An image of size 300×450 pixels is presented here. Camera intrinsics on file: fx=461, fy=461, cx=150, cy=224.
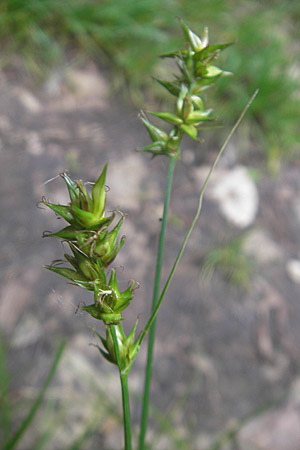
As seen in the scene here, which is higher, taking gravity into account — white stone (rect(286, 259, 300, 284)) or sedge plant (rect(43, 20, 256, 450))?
white stone (rect(286, 259, 300, 284))

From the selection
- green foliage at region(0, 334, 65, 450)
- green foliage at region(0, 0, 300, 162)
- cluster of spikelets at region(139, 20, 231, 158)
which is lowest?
green foliage at region(0, 334, 65, 450)

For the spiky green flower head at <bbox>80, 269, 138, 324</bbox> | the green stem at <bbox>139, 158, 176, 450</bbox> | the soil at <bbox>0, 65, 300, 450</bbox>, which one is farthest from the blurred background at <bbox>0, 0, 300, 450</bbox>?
the spiky green flower head at <bbox>80, 269, 138, 324</bbox>

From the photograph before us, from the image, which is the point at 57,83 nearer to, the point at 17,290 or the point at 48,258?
the point at 48,258

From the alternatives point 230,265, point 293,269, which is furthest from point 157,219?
point 293,269

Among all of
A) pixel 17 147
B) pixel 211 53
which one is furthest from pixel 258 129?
pixel 211 53

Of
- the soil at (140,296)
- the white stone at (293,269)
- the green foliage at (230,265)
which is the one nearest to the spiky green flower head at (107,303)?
the soil at (140,296)

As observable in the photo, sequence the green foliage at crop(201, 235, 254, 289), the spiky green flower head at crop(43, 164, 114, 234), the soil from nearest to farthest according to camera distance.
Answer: the spiky green flower head at crop(43, 164, 114, 234) → the soil → the green foliage at crop(201, 235, 254, 289)

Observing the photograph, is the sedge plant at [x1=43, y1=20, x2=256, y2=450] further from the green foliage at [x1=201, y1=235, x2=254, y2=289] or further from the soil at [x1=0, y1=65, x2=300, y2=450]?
the green foliage at [x1=201, y1=235, x2=254, y2=289]

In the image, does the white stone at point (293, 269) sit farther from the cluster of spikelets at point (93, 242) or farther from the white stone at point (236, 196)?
the cluster of spikelets at point (93, 242)

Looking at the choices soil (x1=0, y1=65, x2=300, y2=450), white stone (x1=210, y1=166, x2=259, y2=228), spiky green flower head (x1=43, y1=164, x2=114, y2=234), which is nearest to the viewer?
spiky green flower head (x1=43, y1=164, x2=114, y2=234)
